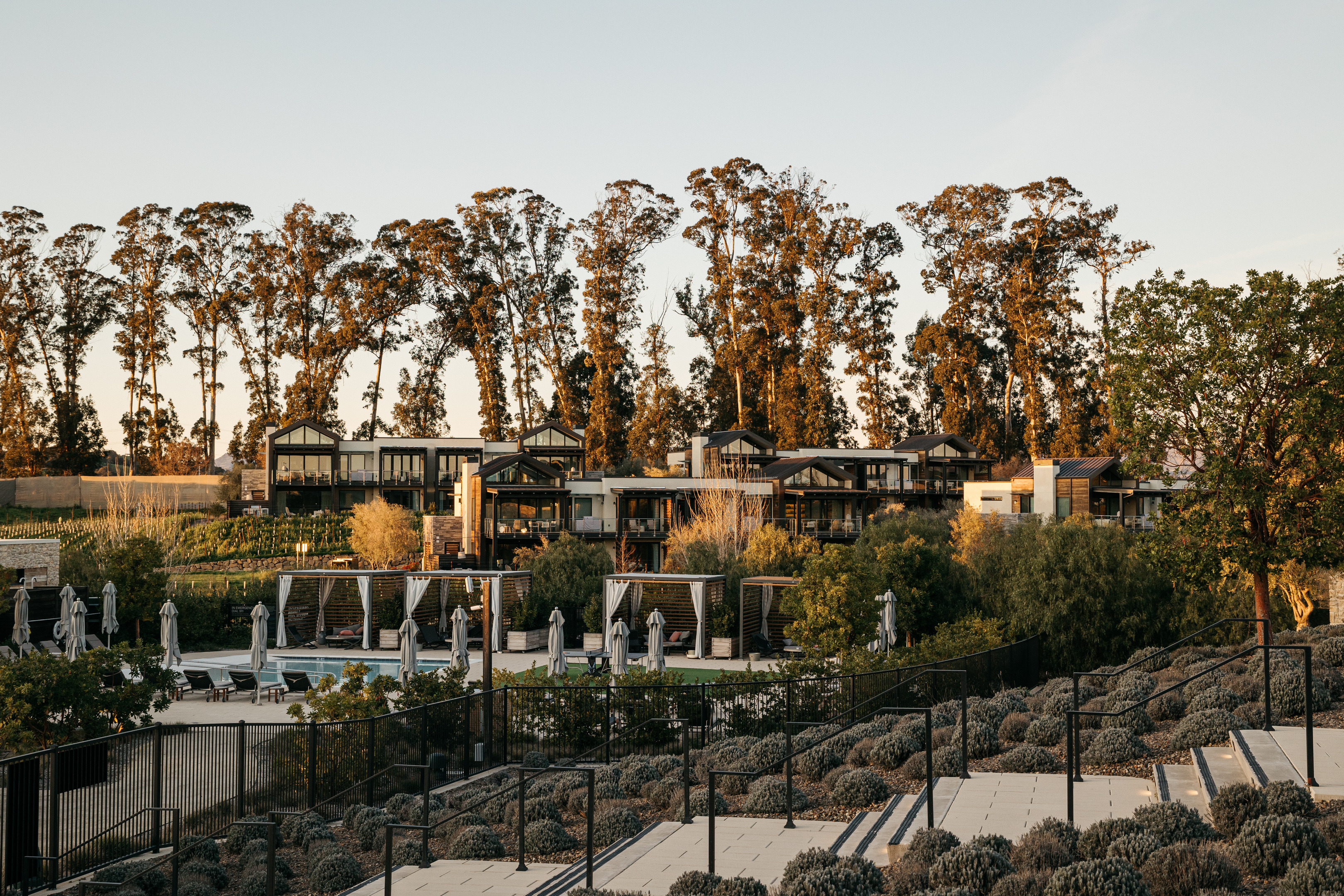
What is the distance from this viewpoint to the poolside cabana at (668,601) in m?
30.0

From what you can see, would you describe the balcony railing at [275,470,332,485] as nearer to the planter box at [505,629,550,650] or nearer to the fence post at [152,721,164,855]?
the planter box at [505,629,550,650]

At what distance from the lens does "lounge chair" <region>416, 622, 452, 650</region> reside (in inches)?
1232

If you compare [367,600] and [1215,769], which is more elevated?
[1215,769]

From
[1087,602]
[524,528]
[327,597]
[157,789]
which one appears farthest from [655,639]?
[524,528]

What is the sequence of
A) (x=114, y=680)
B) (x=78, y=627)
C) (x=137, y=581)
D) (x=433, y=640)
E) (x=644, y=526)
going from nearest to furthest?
(x=114, y=680) < (x=78, y=627) < (x=137, y=581) < (x=433, y=640) < (x=644, y=526)

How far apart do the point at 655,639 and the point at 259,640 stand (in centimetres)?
834

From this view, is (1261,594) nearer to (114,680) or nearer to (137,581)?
(114,680)

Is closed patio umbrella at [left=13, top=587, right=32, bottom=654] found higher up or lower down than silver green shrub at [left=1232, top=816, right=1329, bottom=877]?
lower down

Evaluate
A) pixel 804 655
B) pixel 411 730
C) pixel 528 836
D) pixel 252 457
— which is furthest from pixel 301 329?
pixel 528 836

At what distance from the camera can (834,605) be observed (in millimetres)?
23281

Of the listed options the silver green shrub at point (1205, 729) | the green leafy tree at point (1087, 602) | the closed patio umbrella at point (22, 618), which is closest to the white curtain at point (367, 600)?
the closed patio umbrella at point (22, 618)

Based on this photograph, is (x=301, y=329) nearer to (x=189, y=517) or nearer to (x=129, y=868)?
(x=189, y=517)

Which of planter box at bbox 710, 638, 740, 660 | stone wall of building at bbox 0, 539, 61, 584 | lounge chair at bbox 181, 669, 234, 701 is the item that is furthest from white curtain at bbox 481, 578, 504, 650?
stone wall of building at bbox 0, 539, 61, 584

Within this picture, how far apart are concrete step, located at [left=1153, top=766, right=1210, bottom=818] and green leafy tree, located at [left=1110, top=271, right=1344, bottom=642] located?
361 inches
